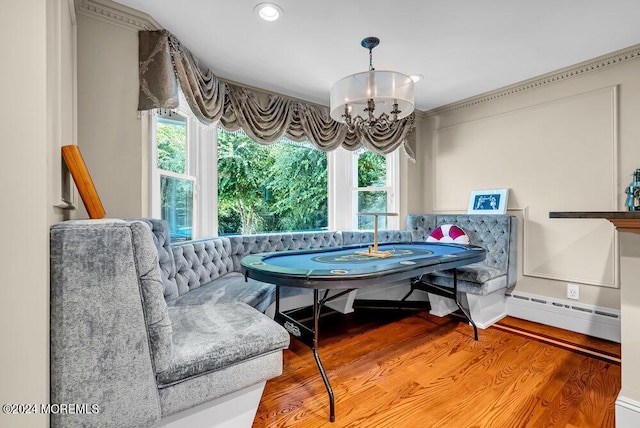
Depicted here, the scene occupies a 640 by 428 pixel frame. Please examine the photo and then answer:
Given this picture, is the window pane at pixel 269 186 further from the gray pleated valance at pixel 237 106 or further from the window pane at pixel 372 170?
the window pane at pixel 372 170

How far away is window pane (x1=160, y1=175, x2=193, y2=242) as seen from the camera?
8.14ft

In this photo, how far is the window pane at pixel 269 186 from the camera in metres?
3.26

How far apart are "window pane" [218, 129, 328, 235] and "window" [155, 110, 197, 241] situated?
0.43m

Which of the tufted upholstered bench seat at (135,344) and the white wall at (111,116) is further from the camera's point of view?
the white wall at (111,116)

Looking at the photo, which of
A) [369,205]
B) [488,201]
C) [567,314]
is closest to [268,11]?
[369,205]

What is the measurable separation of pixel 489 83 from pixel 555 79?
1.88 ft

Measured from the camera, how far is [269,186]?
3645 mm

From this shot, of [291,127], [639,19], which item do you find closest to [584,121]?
[639,19]

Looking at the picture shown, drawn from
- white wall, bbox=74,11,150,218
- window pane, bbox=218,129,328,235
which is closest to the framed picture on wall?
window pane, bbox=218,129,328,235

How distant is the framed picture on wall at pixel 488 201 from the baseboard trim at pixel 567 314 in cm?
94

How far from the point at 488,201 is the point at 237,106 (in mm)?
2951

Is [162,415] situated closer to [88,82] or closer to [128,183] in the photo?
[128,183]

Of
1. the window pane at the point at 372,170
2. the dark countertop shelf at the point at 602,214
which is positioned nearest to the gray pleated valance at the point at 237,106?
the window pane at the point at 372,170

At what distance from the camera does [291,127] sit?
3.25m
